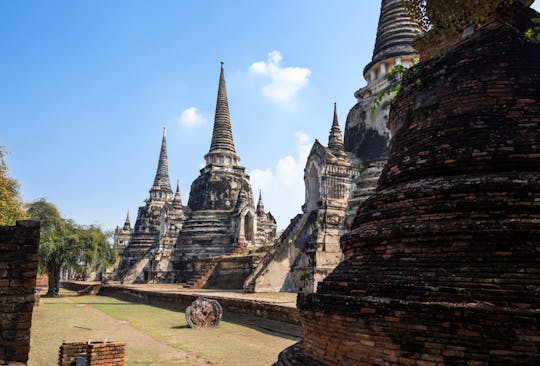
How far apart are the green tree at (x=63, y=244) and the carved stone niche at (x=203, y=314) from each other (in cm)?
1662

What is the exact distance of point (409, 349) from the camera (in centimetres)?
404

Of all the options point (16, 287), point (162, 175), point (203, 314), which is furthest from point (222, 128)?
point (16, 287)

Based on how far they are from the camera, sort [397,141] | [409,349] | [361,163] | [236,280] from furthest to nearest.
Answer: [236,280] < [361,163] < [397,141] < [409,349]

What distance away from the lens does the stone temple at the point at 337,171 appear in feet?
61.4

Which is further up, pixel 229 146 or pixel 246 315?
pixel 229 146

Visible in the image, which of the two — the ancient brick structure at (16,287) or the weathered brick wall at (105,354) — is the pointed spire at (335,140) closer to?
the weathered brick wall at (105,354)

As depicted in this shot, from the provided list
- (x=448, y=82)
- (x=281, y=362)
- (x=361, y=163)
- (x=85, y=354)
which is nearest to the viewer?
(x=281, y=362)

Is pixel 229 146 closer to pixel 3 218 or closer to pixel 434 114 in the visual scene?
pixel 3 218

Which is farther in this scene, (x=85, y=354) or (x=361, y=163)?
(x=361, y=163)

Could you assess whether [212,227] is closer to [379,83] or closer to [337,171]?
[337,171]

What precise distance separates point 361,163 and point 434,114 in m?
14.1

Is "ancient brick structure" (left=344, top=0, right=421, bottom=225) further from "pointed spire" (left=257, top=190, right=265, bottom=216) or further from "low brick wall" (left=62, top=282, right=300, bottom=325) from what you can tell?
"pointed spire" (left=257, top=190, right=265, bottom=216)

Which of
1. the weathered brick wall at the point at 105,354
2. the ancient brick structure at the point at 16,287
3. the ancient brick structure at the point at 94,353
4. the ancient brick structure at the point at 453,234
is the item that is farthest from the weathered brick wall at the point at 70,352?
the ancient brick structure at the point at 453,234

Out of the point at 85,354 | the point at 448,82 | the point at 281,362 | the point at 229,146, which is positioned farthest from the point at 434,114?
the point at 229,146
